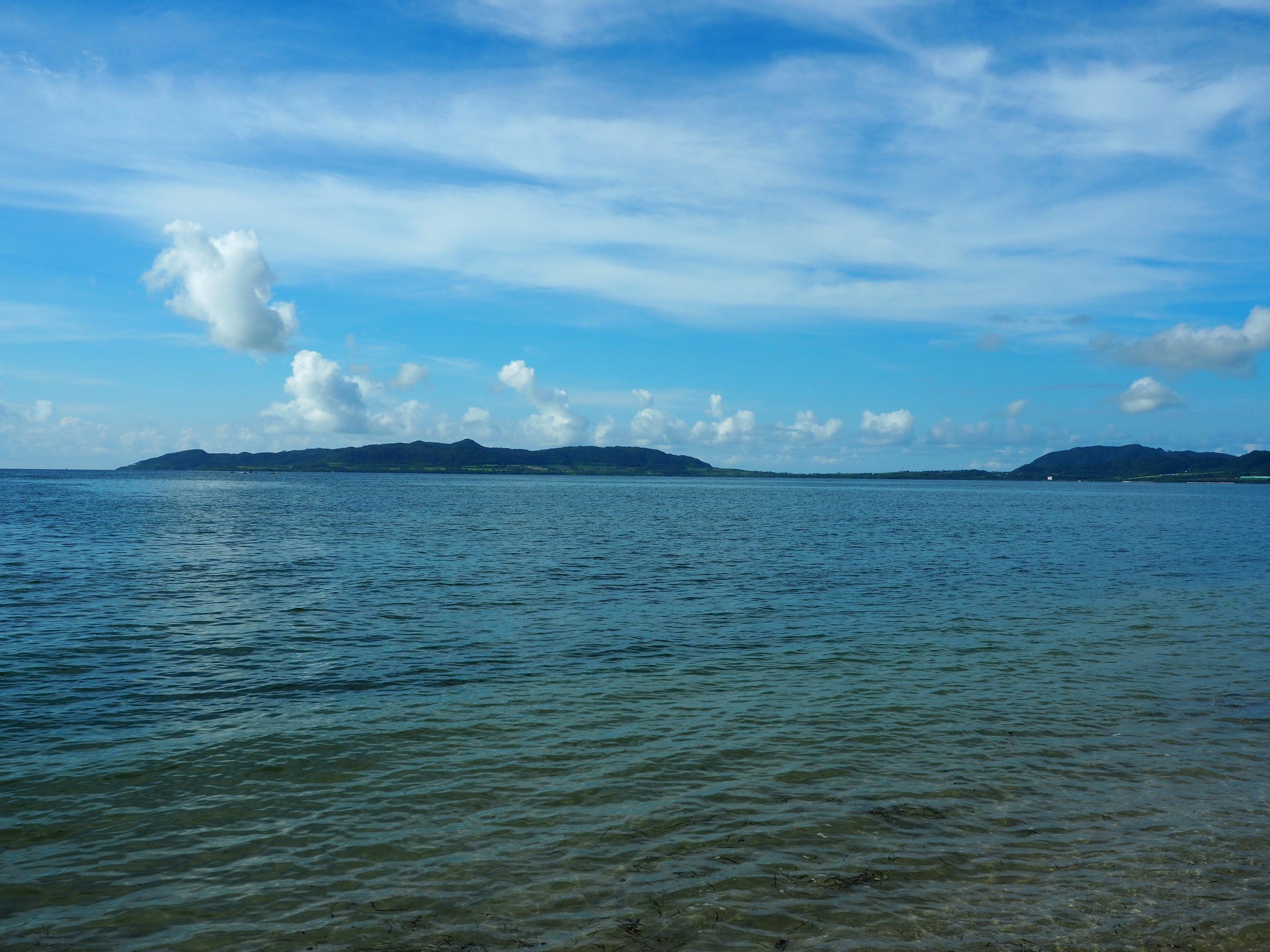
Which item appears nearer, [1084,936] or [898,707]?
[1084,936]

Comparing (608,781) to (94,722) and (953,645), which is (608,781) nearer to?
(94,722)

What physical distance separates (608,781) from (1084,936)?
8.57m

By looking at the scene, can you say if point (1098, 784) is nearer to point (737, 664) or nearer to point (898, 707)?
point (898, 707)

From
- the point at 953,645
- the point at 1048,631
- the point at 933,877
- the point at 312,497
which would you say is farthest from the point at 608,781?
the point at 312,497

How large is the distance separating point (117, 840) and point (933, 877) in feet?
44.5

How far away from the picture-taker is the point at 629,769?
1698 cm

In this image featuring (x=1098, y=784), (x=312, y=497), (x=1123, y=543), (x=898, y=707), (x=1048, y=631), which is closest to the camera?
(x=1098, y=784)

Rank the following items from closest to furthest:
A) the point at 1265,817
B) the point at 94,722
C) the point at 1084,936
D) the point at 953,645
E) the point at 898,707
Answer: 1. the point at 1084,936
2. the point at 1265,817
3. the point at 94,722
4. the point at 898,707
5. the point at 953,645

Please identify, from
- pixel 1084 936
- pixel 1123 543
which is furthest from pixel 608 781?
pixel 1123 543

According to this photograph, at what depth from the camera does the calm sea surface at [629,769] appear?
11.6m

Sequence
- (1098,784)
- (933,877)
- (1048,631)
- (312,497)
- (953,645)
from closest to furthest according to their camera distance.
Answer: (933,877) → (1098,784) → (953,645) → (1048,631) → (312,497)

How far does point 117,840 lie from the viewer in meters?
13.8

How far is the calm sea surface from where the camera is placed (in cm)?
1157

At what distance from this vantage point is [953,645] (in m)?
29.9
